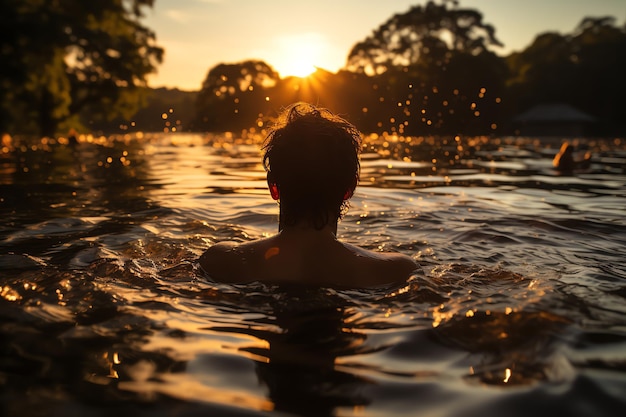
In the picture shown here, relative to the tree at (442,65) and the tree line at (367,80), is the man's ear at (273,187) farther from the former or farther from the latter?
the tree at (442,65)

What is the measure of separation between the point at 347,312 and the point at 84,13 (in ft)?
106

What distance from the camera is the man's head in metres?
3.04

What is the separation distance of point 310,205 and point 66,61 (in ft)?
135

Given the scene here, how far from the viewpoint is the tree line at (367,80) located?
24.6 meters

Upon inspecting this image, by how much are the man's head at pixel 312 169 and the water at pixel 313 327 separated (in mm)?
482

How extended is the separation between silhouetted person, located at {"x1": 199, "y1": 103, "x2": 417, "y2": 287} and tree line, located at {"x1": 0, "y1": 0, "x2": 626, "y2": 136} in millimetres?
16497

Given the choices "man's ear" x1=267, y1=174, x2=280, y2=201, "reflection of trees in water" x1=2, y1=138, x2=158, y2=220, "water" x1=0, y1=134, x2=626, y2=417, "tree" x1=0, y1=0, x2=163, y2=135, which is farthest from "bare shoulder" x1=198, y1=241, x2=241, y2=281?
"tree" x1=0, y1=0, x2=163, y2=135

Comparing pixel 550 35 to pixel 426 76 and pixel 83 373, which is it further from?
pixel 83 373

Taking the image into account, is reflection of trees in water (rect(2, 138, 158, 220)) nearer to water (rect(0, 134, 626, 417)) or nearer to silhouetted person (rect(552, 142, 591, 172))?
water (rect(0, 134, 626, 417))

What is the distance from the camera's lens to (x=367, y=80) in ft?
115

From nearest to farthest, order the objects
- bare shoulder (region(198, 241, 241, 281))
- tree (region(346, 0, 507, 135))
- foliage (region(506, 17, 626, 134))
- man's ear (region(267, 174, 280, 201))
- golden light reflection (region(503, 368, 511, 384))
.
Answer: golden light reflection (region(503, 368, 511, 384)) → man's ear (region(267, 174, 280, 201)) → bare shoulder (region(198, 241, 241, 281)) → tree (region(346, 0, 507, 135)) → foliage (region(506, 17, 626, 134))

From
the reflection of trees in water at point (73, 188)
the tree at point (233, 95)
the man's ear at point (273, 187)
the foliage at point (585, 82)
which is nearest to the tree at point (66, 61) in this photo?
the tree at point (233, 95)

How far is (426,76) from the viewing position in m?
48.5

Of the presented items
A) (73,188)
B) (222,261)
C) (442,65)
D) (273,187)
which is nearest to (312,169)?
(273,187)
